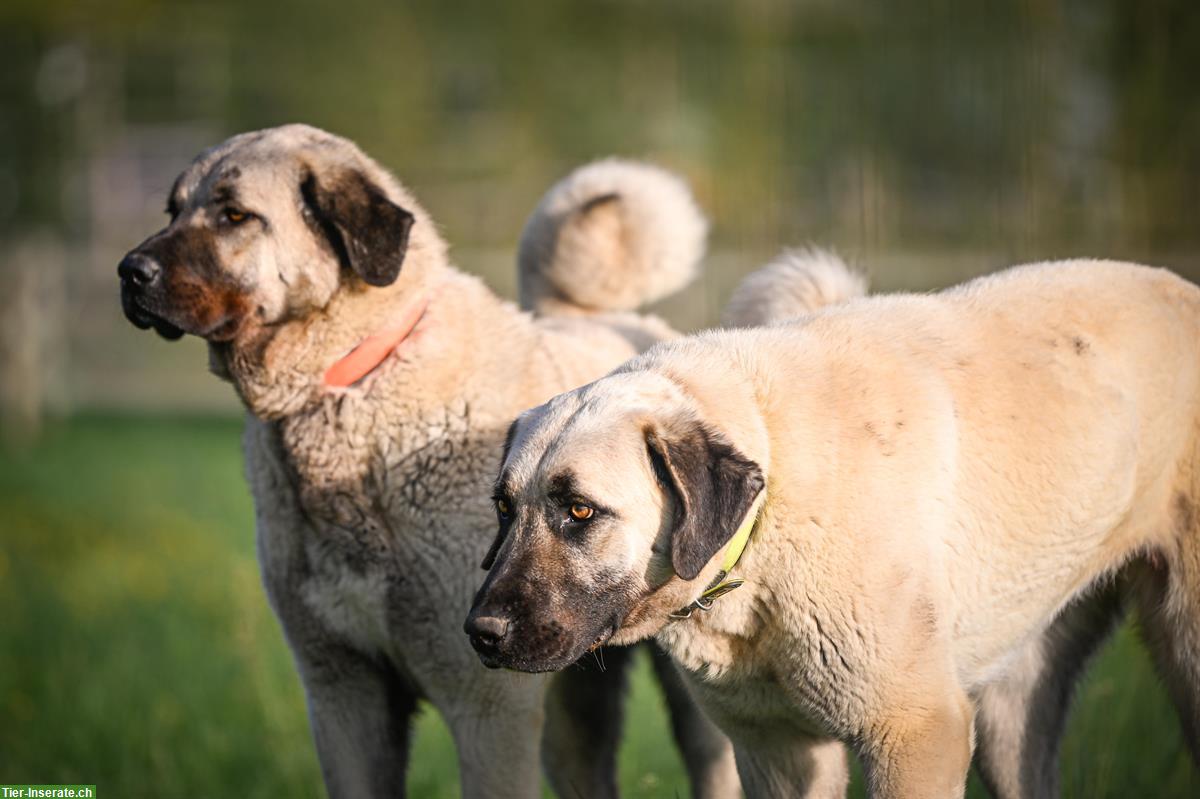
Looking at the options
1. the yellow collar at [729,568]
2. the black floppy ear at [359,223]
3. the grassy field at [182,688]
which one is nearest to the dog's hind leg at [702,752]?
the grassy field at [182,688]

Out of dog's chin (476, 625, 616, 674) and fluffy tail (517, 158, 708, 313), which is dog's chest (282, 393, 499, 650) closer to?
dog's chin (476, 625, 616, 674)

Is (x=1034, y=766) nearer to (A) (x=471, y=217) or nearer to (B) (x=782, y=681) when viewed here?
(B) (x=782, y=681)

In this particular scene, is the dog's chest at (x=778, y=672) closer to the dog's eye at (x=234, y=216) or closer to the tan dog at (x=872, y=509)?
the tan dog at (x=872, y=509)

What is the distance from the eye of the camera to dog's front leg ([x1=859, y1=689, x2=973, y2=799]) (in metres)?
3.27

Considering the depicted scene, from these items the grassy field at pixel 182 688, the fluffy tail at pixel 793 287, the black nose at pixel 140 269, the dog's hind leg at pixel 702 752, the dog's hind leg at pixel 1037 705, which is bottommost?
the grassy field at pixel 182 688

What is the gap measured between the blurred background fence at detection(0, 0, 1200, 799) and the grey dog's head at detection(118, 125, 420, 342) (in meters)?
1.87

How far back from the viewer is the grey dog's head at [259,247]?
4176 millimetres

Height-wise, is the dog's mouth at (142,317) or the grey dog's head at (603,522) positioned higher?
the dog's mouth at (142,317)

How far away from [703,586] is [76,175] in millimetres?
30957

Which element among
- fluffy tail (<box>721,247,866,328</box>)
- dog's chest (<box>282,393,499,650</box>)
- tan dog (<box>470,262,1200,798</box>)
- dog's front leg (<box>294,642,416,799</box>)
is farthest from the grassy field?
fluffy tail (<box>721,247,866,328</box>)

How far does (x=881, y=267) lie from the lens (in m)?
15.1

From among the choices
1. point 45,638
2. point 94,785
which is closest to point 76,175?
point 45,638

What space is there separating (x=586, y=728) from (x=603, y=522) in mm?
1913

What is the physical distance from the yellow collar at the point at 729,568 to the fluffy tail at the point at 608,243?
88.5 inches
